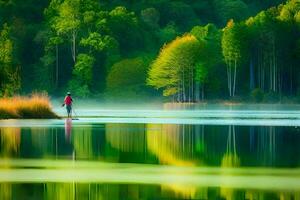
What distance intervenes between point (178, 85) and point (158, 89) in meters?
5.84

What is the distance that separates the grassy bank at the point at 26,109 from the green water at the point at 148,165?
528 inches

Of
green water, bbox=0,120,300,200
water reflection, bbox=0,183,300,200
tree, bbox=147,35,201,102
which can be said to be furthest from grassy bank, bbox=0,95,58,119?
tree, bbox=147,35,201,102

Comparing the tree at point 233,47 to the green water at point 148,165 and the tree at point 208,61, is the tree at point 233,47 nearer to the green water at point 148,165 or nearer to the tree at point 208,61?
the tree at point 208,61

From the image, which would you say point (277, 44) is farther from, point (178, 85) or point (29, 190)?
point (29, 190)

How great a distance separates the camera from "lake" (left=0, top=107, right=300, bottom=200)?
52.5ft

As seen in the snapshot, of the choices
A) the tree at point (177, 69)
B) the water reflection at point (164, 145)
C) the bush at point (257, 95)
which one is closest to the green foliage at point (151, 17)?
the tree at point (177, 69)

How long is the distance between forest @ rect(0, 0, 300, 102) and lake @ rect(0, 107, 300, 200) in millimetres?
76549

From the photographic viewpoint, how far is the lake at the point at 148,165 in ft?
52.5

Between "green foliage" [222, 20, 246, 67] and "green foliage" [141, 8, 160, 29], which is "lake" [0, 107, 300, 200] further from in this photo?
"green foliage" [141, 8, 160, 29]

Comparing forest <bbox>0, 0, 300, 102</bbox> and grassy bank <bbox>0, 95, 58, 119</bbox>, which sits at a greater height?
forest <bbox>0, 0, 300, 102</bbox>

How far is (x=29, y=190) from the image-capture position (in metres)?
16.1

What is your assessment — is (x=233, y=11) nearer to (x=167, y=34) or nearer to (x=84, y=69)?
(x=167, y=34)

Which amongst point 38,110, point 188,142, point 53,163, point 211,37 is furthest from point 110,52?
point 53,163

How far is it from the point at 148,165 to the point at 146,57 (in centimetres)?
10362
